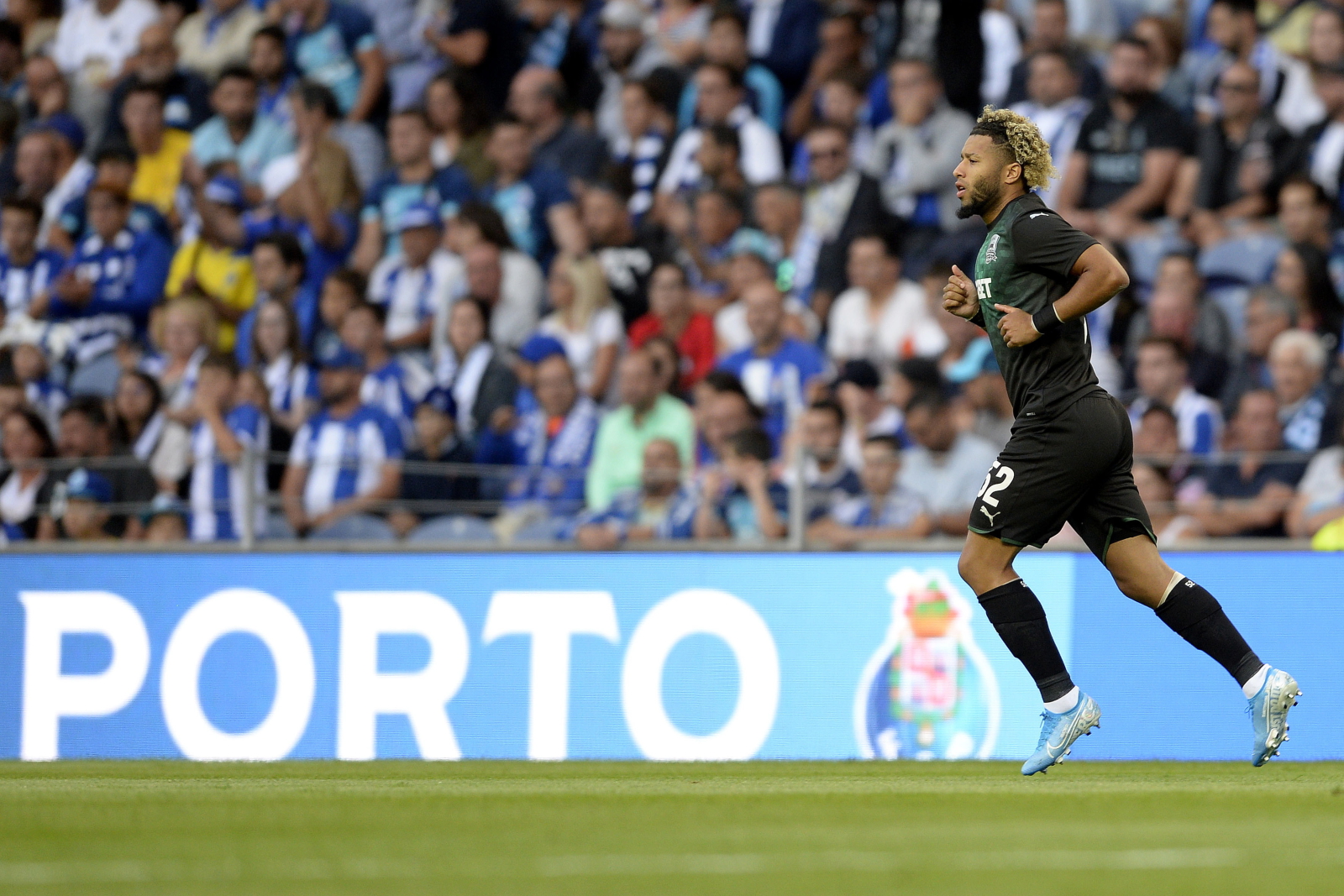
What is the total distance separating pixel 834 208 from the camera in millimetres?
12695

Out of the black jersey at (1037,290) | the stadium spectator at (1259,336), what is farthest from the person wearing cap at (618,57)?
the black jersey at (1037,290)

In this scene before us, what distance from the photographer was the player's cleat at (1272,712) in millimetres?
6293

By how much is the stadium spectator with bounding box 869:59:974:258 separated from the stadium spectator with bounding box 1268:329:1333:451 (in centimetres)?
264

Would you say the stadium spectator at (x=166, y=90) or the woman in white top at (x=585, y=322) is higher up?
the stadium spectator at (x=166, y=90)

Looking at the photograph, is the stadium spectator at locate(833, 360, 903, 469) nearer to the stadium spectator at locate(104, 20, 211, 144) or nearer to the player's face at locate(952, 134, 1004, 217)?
the player's face at locate(952, 134, 1004, 217)

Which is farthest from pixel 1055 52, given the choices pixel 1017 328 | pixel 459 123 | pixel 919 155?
pixel 1017 328

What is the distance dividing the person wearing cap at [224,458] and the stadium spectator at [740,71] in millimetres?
3597

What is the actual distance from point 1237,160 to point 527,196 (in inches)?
195

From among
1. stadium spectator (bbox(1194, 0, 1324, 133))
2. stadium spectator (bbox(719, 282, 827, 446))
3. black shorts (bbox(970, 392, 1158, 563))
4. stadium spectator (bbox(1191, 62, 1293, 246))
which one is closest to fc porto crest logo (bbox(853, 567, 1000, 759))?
stadium spectator (bbox(719, 282, 827, 446))

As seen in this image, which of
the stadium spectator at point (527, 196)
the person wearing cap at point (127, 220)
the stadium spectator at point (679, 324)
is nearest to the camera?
the stadium spectator at point (679, 324)

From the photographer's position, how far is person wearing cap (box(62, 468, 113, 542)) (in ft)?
37.2

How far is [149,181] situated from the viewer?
15.3 meters

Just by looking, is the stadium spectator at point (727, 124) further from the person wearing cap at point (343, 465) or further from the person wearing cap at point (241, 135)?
the person wearing cap at point (241, 135)

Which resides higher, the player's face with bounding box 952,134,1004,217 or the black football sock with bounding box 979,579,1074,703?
the player's face with bounding box 952,134,1004,217
